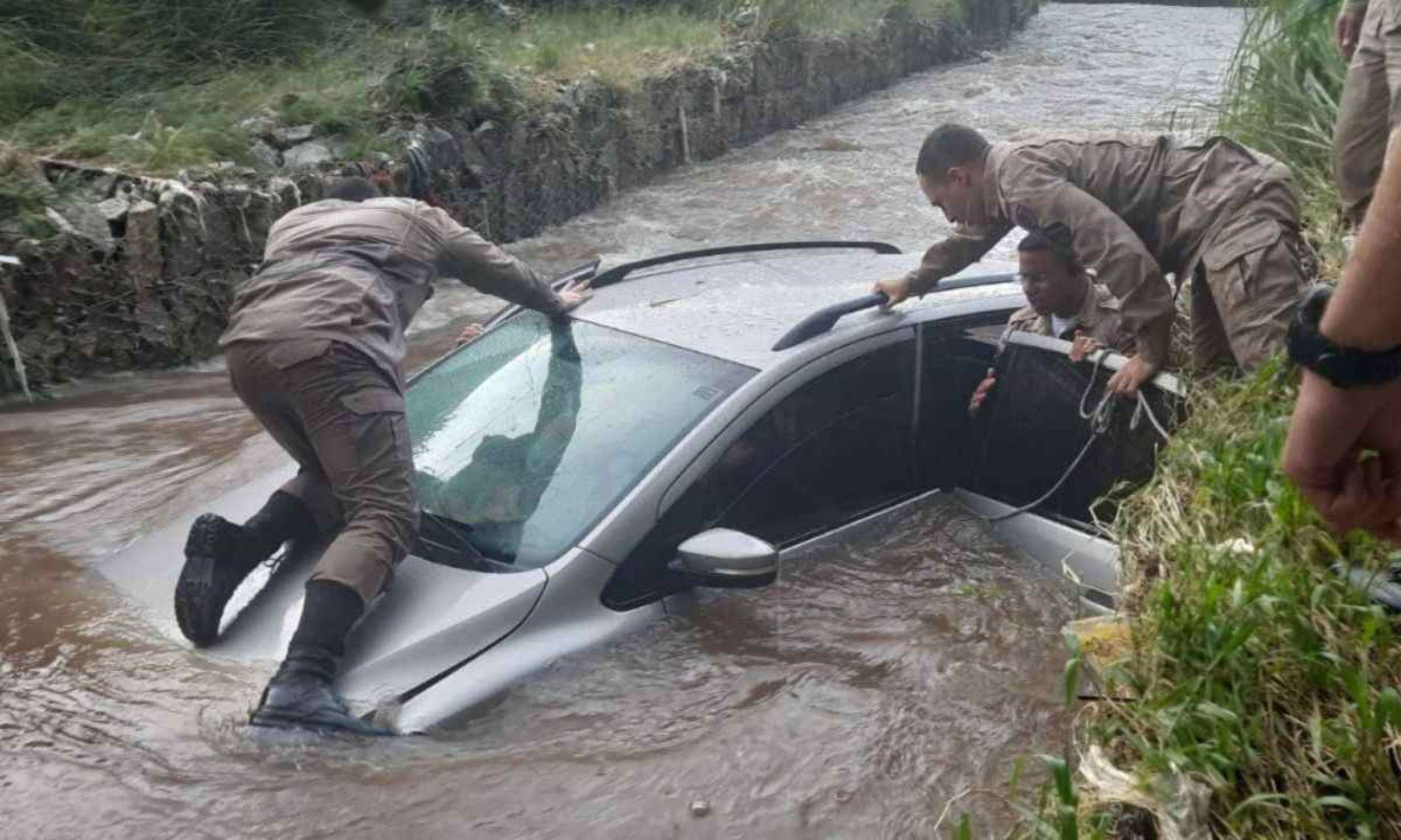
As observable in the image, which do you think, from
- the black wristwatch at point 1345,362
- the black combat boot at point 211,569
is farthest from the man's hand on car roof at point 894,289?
the black wristwatch at point 1345,362

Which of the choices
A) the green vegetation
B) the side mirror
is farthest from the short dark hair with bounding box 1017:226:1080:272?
the side mirror

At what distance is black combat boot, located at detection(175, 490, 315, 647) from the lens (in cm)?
386

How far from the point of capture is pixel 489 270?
485 cm

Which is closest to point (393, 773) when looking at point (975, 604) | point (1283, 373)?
point (975, 604)

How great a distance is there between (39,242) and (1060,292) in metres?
5.41

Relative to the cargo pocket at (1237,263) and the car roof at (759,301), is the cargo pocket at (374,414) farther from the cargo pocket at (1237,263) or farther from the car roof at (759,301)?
the cargo pocket at (1237,263)

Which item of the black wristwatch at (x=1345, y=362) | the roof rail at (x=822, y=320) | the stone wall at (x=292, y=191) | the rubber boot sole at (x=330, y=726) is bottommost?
the stone wall at (x=292, y=191)

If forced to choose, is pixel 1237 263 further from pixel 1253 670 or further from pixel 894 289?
pixel 1253 670

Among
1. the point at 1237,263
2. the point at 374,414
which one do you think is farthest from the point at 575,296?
the point at 1237,263

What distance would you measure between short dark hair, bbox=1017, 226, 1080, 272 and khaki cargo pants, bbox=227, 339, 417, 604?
1994 millimetres

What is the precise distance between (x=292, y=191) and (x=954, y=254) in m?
5.36

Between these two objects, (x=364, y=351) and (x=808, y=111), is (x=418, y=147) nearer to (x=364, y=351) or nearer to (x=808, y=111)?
(x=364, y=351)

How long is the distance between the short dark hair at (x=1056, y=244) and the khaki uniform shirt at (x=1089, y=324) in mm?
127

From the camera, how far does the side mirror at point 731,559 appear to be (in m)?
3.57
